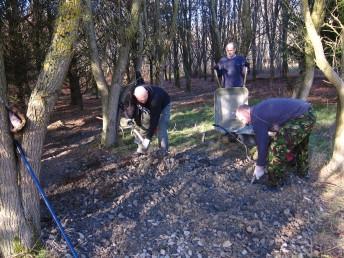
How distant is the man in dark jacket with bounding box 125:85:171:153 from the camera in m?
5.74

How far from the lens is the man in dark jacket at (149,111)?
574 centimetres

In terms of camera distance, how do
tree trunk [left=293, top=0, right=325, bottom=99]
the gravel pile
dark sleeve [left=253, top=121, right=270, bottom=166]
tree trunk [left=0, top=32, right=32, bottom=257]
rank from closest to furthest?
tree trunk [left=0, top=32, right=32, bottom=257] → the gravel pile → dark sleeve [left=253, top=121, right=270, bottom=166] → tree trunk [left=293, top=0, right=325, bottom=99]

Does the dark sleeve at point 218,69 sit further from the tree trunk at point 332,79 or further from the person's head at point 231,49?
the tree trunk at point 332,79

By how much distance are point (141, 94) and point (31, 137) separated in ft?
7.00

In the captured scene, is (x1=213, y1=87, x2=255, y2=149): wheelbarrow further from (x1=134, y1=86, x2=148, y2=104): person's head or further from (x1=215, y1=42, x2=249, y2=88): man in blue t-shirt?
(x1=134, y1=86, x2=148, y2=104): person's head

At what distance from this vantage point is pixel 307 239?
4.09 m

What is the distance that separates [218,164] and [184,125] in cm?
374

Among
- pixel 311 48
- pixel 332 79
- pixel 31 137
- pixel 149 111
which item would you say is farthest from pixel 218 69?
pixel 31 137

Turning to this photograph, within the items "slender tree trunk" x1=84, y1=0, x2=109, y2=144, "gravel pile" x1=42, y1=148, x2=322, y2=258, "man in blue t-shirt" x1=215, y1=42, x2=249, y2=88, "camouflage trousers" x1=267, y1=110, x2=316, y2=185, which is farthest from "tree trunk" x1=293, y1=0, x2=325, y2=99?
"slender tree trunk" x1=84, y1=0, x2=109, y2=144

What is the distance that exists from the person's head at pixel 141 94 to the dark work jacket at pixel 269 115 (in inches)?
64.8

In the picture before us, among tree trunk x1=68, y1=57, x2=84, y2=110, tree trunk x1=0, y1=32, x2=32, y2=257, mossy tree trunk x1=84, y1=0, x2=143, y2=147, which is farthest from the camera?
tree trunk x1=68, y1=57, x2=84, y2=110

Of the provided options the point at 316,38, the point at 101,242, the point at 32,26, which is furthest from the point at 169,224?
the point at 32,26

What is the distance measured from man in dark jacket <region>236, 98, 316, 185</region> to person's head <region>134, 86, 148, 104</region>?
4.87ft

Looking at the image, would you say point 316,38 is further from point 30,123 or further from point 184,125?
point 184,125
